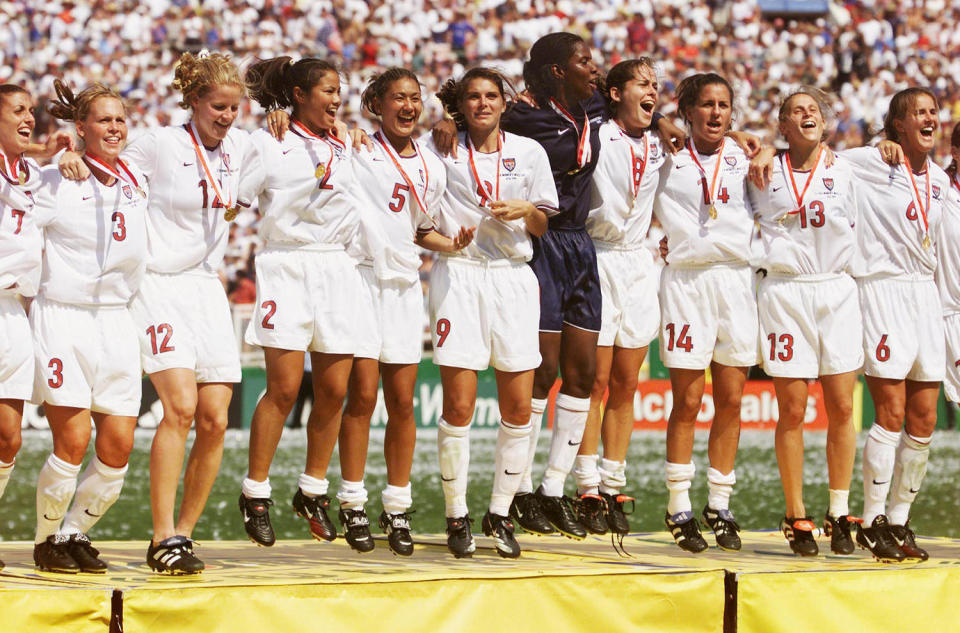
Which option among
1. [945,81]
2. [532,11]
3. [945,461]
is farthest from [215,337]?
[945,81]

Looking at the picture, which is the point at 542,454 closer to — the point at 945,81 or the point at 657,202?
the point at 657,202

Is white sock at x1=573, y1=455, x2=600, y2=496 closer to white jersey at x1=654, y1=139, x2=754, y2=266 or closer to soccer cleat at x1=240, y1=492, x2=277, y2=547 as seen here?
white jersey at x1=654, y1=139, x2=754, y2=266

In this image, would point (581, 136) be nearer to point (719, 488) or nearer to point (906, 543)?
point (719, 488)

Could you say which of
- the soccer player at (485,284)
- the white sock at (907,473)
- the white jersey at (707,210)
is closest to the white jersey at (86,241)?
the soccer player at (485,284)

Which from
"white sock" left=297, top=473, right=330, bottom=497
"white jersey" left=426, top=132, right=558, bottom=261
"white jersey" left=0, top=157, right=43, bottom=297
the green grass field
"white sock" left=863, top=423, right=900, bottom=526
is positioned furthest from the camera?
the green grass field

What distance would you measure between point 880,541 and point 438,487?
6.51m

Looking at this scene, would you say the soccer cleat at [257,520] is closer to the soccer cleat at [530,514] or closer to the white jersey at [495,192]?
the soccer cleat at [530,514]

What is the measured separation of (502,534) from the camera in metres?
6.38

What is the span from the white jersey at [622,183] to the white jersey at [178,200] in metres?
1.97

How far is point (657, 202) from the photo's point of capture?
7000mm

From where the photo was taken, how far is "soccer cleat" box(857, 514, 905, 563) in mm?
6617

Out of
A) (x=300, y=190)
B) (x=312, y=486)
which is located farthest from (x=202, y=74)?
(x=312, y=486)

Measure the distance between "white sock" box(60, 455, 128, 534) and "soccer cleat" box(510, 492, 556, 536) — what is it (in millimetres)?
2046

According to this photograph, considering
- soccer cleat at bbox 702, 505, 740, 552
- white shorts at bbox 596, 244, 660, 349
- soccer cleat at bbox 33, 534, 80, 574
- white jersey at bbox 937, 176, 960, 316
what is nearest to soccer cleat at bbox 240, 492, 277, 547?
soccer cleat at bbox 33, 534, 80, 574
